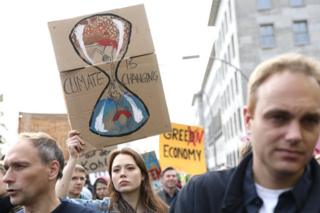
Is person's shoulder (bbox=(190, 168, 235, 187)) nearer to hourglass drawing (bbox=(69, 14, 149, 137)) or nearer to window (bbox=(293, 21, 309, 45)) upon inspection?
hourglass drawing (bbox=(69, 14, 149, 137))

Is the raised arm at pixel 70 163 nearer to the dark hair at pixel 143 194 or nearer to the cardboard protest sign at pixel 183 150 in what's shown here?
the dark hair at pixel 143 194

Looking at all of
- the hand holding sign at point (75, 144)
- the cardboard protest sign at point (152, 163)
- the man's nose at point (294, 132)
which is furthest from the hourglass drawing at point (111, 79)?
the cardboard protest sign at point (152, 163)

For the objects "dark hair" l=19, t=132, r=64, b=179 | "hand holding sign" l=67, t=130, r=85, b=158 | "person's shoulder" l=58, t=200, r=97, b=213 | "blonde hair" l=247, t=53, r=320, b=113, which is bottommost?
"person's shoulder" l=58, t=200, r=97, b=213

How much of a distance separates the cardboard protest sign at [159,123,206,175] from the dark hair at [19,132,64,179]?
7104mm

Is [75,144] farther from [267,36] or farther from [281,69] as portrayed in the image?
[267,36]

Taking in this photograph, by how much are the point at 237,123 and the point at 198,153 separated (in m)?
41.6

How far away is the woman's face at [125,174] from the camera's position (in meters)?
4.94

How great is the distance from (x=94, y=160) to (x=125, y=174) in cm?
493

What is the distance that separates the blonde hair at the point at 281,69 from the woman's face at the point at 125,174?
2.97 meters

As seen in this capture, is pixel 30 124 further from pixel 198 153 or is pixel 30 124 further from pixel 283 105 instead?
pixel 283 105

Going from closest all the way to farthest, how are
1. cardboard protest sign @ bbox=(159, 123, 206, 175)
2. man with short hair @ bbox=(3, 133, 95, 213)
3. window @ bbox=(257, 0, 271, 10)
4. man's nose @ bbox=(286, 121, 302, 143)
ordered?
man's nose @ bbox=(286, 121, 302, 143)
man with short hair @ bbox=(3, 133, 95, 213)
cardboard protest sign @ bbox=(159, 123, 206, 175)
window @ bbox=(257, 0, 271, 10)

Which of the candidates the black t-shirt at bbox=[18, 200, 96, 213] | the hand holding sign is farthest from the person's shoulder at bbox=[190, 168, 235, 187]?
the hand holding sign

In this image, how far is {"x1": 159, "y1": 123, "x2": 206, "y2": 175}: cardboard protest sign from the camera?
11.0m

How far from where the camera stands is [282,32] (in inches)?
1788
